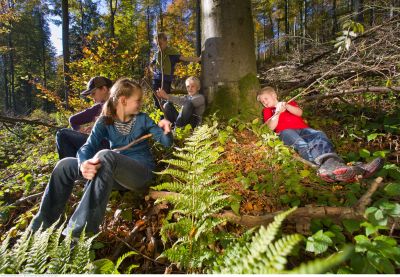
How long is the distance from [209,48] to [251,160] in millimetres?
1749

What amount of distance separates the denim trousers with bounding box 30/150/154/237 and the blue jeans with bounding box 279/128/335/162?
1.61m

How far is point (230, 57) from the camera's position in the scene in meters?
3.54

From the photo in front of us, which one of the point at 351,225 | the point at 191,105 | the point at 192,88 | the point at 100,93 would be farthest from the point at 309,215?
the point at 100,93

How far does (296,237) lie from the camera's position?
801 millimetres

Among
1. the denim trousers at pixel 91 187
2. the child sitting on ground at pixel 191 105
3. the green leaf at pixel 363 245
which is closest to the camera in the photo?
the green leaf at pixel 363 245

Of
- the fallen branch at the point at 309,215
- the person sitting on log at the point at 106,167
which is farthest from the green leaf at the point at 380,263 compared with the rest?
the person sitting on log at the point at 106,167

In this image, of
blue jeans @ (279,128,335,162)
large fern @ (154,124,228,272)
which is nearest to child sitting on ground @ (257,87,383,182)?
blue jeans @ (279,128,335,162)

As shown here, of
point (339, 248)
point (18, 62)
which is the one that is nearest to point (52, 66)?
point (18, 62)

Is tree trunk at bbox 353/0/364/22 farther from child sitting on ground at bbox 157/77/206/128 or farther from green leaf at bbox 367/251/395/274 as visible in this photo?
green leaf at bbox 367/251/395/274

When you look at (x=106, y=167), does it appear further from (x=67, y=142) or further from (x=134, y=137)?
(x=67, y=142)

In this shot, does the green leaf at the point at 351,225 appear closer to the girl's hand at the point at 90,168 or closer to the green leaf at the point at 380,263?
the green leaf at the point at 380,263

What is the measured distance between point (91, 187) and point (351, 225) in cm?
180

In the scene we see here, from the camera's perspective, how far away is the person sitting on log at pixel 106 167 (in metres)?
1.97

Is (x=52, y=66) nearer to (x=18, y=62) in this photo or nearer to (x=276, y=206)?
(x=18, y=62)
